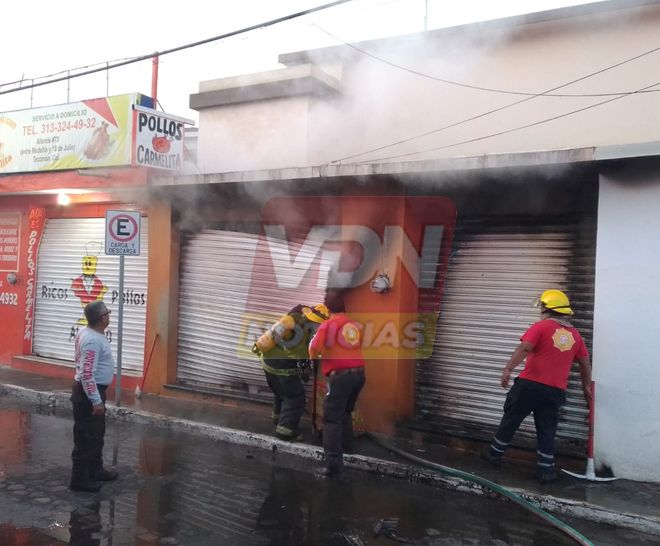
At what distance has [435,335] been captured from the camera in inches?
287

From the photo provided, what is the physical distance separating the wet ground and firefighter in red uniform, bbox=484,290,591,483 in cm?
75

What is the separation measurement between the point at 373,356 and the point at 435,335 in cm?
77

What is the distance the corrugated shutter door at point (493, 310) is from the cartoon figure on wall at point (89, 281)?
5.72 m

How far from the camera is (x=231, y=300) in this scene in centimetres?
876

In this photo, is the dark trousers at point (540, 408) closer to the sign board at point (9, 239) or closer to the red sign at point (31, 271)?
the red sign at point (31, 271)

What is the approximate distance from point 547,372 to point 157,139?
6717mm

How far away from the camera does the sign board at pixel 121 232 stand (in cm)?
807

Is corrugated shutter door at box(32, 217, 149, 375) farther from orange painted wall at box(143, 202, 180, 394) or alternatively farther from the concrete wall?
the concrete wall

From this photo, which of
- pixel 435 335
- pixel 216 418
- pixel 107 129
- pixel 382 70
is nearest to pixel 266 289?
pixel 216 418

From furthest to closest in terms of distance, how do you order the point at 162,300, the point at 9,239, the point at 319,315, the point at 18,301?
the point at 9,239
the point at 18,301
the point at 162,300
the point at 319,315

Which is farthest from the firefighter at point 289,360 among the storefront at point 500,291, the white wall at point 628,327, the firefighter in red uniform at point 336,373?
the white wall at point 628,327

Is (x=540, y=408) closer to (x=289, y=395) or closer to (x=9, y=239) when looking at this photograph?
(x=289, y=395)

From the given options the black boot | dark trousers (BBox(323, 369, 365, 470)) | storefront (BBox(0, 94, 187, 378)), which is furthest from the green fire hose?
storefront (BBox(0, 94, 187, 378))

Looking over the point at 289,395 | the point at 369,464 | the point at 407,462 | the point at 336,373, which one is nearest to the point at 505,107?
the point at 289,395
